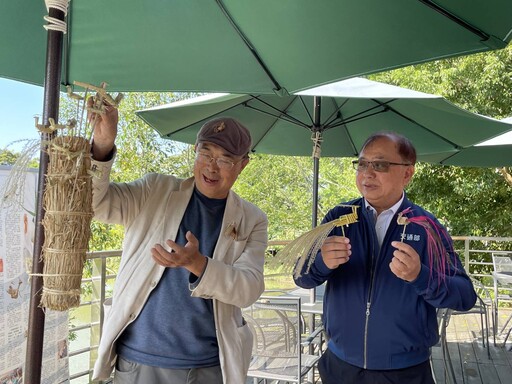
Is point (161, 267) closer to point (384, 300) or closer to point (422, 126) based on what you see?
point (384, 300)

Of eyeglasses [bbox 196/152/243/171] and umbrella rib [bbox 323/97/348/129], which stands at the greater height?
umbrella rib [bbox 323/97/348/129]

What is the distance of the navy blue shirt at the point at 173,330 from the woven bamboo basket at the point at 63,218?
403 millimetres

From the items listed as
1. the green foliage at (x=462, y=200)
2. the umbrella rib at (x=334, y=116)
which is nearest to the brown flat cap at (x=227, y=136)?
the umbrella rib at (x=334, y=116)

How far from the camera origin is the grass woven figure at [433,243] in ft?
5.02

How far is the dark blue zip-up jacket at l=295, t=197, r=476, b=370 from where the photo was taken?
155 cm

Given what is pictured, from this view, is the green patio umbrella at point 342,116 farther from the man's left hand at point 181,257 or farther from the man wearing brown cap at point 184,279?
the man's left hand at point 181,257

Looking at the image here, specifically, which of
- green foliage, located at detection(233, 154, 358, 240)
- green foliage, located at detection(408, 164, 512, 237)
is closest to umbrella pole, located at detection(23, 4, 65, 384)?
green foliage, located at detection(408, 164, 512, 237)

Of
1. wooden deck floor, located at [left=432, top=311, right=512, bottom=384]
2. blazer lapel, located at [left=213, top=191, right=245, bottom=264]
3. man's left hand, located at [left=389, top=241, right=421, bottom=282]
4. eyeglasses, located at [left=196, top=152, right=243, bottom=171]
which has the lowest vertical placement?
wooden deck floor, located at [left=432, top=311, right=512, bottom=384]

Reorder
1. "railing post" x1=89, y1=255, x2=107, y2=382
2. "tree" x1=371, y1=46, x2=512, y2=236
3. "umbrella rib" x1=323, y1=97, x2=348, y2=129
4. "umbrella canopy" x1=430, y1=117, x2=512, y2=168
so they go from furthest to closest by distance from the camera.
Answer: "tree" x1=371, y1=46, x2=512, y2=236 < "umbrella canopy" x1=430, y1=117, x2=512, y2=168 < "umbrella rib" x1=323, y1=97, x2=348, y2=129 < "railing post" x1=89, y1=255, x2=107, y2=382

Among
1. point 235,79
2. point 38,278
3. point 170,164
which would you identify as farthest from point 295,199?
point 38,278

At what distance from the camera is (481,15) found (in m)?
1.58

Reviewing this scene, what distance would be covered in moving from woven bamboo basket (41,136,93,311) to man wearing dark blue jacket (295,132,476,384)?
0.84 metres

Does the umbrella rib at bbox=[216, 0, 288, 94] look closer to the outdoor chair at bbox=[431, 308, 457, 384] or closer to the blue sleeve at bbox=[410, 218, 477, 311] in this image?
the blue sleeve at bbox=[410, 218, 477, 311]

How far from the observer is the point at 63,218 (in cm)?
100
